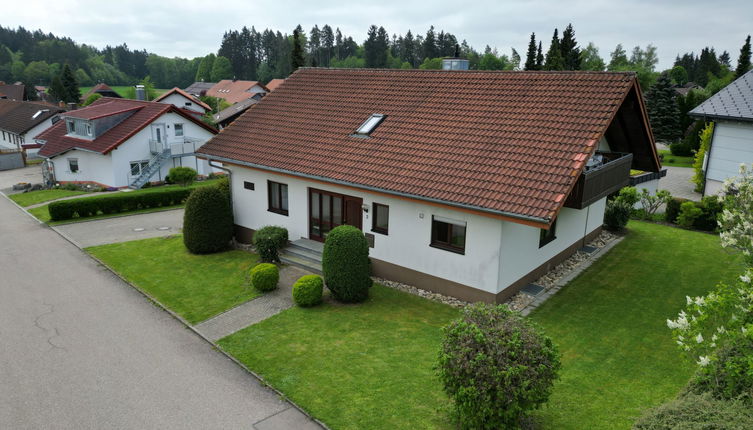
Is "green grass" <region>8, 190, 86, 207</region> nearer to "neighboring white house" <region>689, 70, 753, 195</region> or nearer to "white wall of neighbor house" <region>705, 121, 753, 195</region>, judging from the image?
"neighboring white house" <region>689, 70, 753, 195</region>

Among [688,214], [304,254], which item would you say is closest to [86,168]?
[304,254]

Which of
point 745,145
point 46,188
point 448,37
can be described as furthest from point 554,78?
point 448,37

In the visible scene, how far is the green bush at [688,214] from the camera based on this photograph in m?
21.3

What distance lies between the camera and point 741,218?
10844mm

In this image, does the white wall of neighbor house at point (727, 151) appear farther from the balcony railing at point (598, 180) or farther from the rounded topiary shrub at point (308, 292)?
the rounded topiary shrub at point (308, 292)

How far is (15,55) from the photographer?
134 metres

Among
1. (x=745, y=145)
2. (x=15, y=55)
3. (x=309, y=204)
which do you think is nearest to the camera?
(x=309, y=204)

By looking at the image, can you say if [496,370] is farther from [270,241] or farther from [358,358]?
[270,241]

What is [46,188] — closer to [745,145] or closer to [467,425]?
[467,425]

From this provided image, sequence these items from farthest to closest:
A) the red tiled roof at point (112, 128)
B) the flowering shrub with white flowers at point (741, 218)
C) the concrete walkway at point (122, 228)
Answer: the red tiled roof at point (112, 128) → the concrete walkway at point (122, 228) → the flowering shrub with white flowers at point (741, 218)

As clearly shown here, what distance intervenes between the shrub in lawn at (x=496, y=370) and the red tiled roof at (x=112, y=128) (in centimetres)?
3166

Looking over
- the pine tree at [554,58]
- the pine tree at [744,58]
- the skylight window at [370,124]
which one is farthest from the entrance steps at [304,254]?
the pine tree at [744,58]

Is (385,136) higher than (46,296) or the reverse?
higher

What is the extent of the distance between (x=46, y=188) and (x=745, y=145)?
1682 inches
